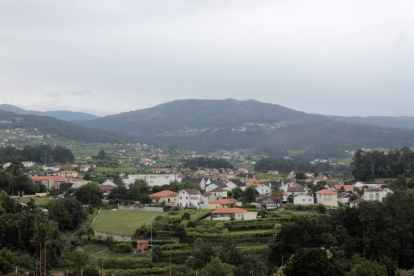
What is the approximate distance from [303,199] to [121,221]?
18.3 m

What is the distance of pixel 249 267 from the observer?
73.1 feet

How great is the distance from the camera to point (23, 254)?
25359 mm

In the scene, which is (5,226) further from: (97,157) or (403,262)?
(97,157)

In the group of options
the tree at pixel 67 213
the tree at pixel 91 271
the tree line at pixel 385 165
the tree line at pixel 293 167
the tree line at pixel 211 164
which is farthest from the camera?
the tree line at pixel 211 164

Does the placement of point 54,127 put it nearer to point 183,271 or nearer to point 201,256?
point 201,256

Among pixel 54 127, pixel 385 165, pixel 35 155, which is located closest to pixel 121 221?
pixel 385 165

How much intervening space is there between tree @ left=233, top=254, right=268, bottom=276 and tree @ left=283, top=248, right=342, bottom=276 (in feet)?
12.3

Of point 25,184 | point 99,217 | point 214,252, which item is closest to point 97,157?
point 25,184

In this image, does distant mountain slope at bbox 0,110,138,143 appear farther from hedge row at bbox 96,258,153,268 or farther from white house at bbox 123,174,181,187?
hedge row at bbox 96,258,153,268

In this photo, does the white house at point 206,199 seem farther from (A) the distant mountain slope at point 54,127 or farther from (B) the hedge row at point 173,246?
(A) the distant mountain slope at point 54,127

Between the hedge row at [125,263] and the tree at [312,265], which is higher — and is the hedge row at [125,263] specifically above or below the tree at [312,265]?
below

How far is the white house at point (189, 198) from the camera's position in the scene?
139ft

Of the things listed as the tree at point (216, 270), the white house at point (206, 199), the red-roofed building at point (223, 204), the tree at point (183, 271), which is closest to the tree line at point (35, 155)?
the white house at point (206, 199)

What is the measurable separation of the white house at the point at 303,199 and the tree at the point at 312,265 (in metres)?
22.0
